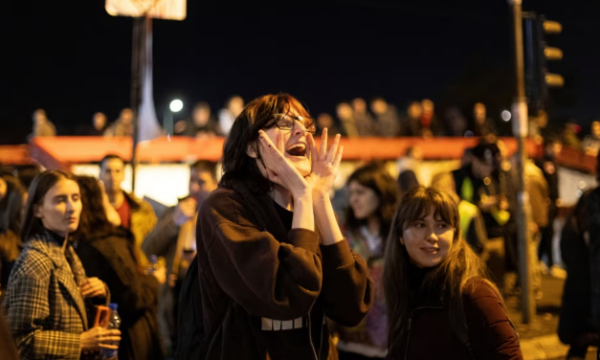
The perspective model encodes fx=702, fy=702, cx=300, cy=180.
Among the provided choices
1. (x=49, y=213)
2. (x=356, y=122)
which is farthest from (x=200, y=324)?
(x=356, y=122)

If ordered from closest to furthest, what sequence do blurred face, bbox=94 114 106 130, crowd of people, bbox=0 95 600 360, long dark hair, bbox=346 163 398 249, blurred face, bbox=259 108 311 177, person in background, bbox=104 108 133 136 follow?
1. crowd of people, bbox=0 95 600 360
2. blurred face, bbox=259 108 311 177
3. long dark hair, bbox=346 163 398 249
4. person in background, bbox=104 108 133 136
5. blurred face, bbox=94 114 106 130

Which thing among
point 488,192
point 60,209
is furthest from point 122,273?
point 488,192

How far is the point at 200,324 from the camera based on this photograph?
2.45m

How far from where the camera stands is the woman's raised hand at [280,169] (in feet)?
7.84

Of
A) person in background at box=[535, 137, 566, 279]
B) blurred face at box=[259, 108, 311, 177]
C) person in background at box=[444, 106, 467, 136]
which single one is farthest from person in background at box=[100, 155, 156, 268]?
person in background at box=[444, 106, 467, 136]

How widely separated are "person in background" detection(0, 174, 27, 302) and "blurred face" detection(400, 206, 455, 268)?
8.38ft

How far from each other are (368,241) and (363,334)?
60 cm

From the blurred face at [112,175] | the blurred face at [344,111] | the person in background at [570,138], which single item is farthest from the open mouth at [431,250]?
the person in background at [570,138]

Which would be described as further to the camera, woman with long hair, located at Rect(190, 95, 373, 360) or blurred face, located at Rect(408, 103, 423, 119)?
blurred face, located at Rect(408, 103, 423, 119)

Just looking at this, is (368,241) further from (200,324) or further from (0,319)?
(0,319)

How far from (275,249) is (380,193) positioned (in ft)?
8.04

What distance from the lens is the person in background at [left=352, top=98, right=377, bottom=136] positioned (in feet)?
58.7

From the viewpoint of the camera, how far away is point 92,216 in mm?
4172

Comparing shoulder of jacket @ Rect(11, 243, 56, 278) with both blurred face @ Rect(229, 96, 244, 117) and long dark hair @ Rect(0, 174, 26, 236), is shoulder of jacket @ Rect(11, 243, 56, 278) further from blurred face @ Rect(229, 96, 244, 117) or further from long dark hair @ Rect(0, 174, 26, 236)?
blurred face @ Rect(229, 96, 244, 117)
